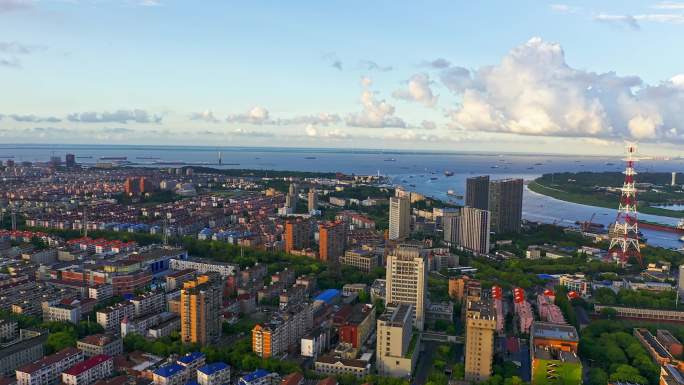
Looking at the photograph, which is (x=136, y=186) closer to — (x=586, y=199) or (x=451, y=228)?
(x=451, y=228)

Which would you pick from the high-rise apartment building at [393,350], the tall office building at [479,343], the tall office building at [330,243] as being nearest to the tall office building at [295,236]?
the tall office building at [330,243]

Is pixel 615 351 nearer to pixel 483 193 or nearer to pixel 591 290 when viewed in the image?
pixel 591 290

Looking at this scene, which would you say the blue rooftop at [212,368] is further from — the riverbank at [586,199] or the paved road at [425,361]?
the riverbank at [586,199]

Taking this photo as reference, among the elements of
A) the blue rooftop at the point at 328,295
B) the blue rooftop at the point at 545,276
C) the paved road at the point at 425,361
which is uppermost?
the blue rooftop at the point at 328,295

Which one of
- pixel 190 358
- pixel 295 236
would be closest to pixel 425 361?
pixel 190 358

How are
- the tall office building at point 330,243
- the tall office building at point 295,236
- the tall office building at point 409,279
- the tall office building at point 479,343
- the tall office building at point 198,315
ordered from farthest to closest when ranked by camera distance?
1. the tall office building at point 295,236
2. the tall office building at point 330,243
3. the tall office building at point 409,279
4. the tall office building at point 198,315
5. the tall office building at point 479,343
